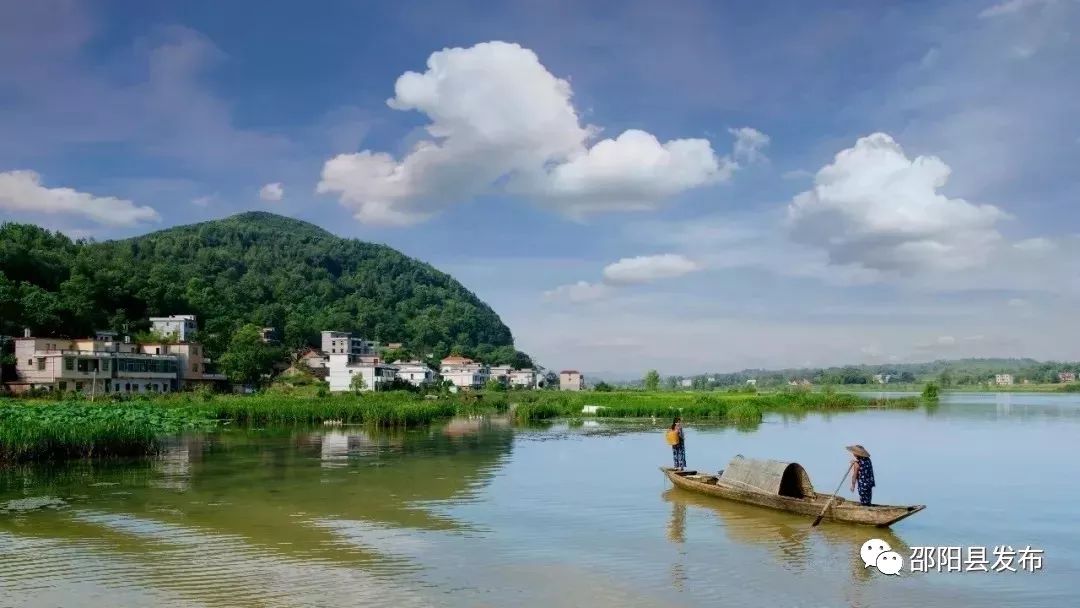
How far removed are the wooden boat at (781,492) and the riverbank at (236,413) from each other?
18833 mm

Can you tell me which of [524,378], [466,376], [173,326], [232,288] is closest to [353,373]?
[173,326]

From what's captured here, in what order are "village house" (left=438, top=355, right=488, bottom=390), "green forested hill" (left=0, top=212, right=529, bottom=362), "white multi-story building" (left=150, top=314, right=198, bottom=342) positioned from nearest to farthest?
1. "green forested hill" (left=0, top=212, right=529, bottom=362)
2. "white multi-story building" (left=150, top=314, right=198, bottom=342)
3. "village house" (left=438, top=355, right=488, bottom=390)

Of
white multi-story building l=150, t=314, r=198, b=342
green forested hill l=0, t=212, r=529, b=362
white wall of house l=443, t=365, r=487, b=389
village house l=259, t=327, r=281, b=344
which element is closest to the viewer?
green forested hill l=0, t=212, r=529, b=362

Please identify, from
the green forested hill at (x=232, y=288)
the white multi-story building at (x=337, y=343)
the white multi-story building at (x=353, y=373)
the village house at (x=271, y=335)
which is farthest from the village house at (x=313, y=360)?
the white multi-story building at (x=353, y=373)

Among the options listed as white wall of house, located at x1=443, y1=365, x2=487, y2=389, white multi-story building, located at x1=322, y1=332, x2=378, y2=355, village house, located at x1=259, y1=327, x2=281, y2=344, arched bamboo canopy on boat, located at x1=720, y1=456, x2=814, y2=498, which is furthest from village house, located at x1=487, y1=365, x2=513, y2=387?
arched bamboo canopy on boat, located at x1=720, y1=456, x2=814, y2=498

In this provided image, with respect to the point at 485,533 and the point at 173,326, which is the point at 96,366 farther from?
the point at 485,533

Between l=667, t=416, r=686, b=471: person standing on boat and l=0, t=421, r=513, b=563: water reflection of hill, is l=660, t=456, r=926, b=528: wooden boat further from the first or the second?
l=0, t=421, r=513, b=563: water reflection of hill

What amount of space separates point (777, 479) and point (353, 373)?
243ft

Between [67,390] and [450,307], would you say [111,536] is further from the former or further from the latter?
[450,307]

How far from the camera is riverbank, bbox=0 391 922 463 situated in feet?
81.1

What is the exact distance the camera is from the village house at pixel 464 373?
11693 centimetres

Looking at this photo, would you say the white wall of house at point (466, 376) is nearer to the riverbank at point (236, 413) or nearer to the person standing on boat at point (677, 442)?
the riverbank at point (236, 413)

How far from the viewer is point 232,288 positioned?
125375 mm

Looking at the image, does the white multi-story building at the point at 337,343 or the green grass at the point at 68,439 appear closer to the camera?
the green grass at the point at 68,439
